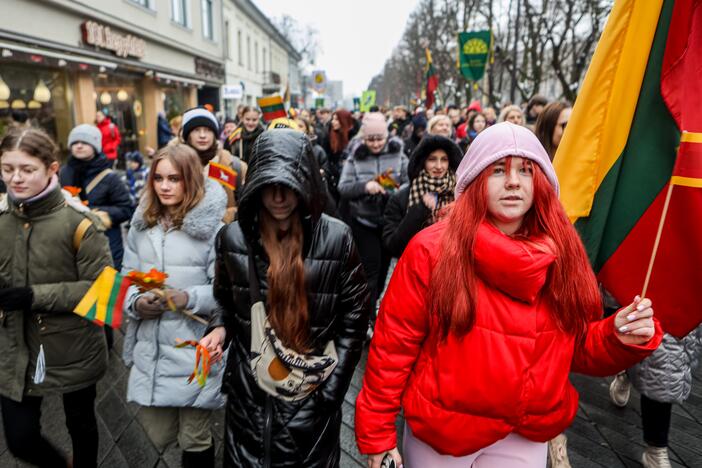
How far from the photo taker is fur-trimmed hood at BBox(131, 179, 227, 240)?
2.52 metres

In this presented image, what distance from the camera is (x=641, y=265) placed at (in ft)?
6.56

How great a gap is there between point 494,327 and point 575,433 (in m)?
2.22

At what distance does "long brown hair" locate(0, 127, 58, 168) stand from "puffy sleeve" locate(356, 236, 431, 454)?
1829 millimetres

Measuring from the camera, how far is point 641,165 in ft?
6.72

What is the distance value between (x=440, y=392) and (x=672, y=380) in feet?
5.49

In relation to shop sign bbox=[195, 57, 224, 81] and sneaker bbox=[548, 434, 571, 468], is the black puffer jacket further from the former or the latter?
shop sign bbox=[195, 57, 224, 81]

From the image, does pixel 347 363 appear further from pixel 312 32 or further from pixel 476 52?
pixel 312 32

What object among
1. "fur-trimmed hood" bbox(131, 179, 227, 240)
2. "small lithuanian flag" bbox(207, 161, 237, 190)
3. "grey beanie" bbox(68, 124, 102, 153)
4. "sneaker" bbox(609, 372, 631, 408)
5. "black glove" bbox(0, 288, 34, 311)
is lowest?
"sneaker" bbox(609, 372, 631, 408)

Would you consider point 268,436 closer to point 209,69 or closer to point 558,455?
point 558,455

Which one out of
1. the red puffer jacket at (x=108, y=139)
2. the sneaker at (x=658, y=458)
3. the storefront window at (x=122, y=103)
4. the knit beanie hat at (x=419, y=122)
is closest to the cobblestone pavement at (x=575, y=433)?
the sneaker at (x=658, y=458)

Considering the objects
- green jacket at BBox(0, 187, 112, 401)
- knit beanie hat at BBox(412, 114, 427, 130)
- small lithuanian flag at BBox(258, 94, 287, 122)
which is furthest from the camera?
knit beanie hat at BBox(412, 114, 427, 130)

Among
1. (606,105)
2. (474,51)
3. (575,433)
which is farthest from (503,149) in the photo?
(474,51)

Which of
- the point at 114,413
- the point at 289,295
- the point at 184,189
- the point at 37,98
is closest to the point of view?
the point at 289,295

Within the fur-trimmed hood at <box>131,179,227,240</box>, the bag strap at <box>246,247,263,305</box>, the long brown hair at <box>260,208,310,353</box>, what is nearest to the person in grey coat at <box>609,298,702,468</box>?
the long brown hair at <box>260,208,310,353</box>
